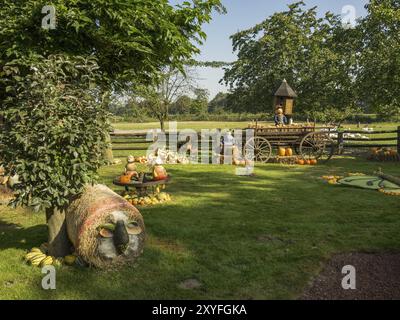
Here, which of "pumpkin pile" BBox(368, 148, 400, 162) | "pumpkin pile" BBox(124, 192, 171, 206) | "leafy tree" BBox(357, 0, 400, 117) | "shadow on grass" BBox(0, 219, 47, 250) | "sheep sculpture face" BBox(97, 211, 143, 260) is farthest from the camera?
"leafy tree" BBox(357, 0, 400, 117)

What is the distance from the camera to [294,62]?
25.3m

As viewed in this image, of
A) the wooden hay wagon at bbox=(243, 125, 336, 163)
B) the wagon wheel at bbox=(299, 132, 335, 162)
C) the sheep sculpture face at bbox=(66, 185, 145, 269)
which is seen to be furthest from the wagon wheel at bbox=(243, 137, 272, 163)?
the sheep sculpture face at bbox=(66, 185, 145, 269)

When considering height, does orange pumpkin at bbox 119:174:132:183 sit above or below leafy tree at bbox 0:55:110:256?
below

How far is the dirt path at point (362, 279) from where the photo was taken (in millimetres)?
4727

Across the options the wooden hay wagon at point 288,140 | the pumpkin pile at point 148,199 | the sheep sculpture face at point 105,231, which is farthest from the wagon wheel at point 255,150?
the sheep sculpture face at point 105,231

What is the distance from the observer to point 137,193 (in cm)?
991

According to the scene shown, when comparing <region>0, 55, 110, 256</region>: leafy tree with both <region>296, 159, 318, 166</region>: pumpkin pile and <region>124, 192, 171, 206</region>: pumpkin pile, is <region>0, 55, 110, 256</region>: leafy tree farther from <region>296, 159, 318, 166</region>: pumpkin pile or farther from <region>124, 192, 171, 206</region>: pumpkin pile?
<region>296, 159, 318, 166</region>: pumpkin pile

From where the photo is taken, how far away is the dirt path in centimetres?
473

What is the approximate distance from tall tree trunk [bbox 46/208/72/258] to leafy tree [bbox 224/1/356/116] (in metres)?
19.6

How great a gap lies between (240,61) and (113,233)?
23.3m

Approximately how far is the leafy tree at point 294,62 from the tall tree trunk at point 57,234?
1960 cm

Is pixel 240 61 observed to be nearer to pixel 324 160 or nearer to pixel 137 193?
pixel 324 160

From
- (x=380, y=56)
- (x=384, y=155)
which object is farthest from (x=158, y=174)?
(x=380, y=56)

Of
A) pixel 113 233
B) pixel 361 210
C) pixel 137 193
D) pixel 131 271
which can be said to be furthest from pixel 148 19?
pixel 361 210
